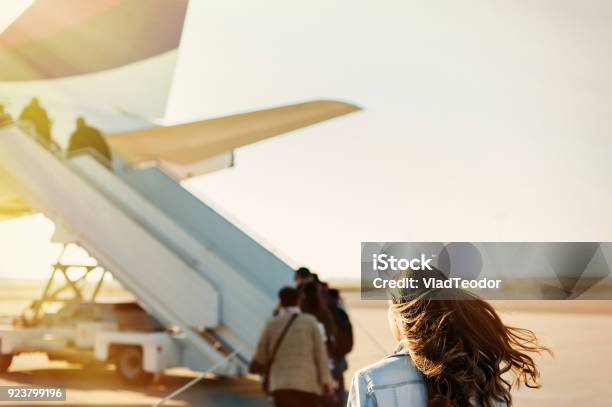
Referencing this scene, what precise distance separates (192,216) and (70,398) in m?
2.48

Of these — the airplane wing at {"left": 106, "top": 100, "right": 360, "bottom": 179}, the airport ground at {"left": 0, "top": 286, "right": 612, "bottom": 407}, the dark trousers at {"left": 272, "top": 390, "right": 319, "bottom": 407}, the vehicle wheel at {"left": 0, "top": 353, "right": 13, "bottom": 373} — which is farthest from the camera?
the airplane wing at {"left": 106, "top": 100, "right": 360, "bottom": 179}

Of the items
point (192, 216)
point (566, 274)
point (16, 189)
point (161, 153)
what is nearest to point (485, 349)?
point (566, 274)

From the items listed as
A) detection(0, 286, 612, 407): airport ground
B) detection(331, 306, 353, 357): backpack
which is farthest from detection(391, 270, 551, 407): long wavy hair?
detection(331, 306, 353, 357): backpack

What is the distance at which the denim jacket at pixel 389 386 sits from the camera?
5.77 ft

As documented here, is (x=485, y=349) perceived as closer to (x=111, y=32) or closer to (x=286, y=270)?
(x=286, y=270)

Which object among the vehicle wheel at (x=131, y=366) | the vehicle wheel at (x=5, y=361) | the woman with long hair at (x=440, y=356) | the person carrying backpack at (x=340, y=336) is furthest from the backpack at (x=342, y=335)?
the vehicle wheel at (x=5, y=361)

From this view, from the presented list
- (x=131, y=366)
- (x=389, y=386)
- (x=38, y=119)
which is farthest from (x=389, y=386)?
(x=38, y=119)

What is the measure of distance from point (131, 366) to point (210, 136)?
578cm

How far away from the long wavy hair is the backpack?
484 centimetres

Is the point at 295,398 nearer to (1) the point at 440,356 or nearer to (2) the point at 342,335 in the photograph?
(2) the point at 342,335

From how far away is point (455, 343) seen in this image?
184 cm

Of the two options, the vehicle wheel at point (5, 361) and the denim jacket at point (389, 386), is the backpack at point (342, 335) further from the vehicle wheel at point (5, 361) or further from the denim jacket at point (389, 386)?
the vehicle wheel at point (5, 361)

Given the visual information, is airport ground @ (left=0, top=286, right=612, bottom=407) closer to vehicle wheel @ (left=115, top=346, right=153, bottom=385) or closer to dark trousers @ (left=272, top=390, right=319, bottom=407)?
vehicle wheel @ (left=115, top=346, right=153, bottom=385)

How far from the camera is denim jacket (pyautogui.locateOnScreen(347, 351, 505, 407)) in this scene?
176 cm
